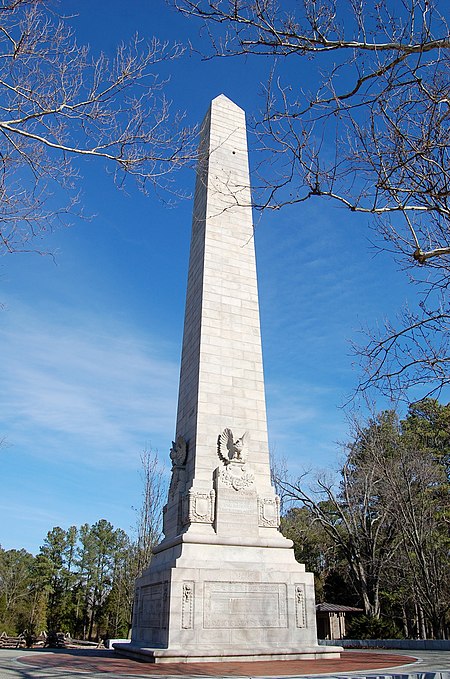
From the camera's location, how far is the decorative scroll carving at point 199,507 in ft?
39.8

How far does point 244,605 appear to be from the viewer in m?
11.3

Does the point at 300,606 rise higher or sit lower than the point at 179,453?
lower

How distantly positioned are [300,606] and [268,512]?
2149 mm

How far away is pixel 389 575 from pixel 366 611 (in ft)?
13.1

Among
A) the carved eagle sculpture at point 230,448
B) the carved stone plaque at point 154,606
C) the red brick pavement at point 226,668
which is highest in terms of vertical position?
the carved eagle sculpture at point 230,448

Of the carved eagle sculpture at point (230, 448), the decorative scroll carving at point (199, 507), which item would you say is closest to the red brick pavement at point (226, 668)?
the decorative scroll carving at point (199, 507)

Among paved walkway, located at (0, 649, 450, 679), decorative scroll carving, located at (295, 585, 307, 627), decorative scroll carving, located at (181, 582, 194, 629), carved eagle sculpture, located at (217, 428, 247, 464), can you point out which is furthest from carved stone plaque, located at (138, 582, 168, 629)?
carved eagle sculpture, located at (217, 428, 247, 464)

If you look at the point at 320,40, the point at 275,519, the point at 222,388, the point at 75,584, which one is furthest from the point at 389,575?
the point at 75,584

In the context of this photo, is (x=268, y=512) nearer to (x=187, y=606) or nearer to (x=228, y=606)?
(x=228, y=606)

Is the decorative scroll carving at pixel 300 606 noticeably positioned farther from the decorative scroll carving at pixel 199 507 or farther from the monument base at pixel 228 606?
the decorative scroll carving at pixel 199 507

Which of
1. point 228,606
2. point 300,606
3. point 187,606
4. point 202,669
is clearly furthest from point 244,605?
point 202,669

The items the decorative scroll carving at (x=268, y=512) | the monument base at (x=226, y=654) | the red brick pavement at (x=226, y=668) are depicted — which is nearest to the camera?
the red brick pavement at (x=226, y=668)

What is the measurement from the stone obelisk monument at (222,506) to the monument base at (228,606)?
2cm

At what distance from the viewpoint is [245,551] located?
475 inches
